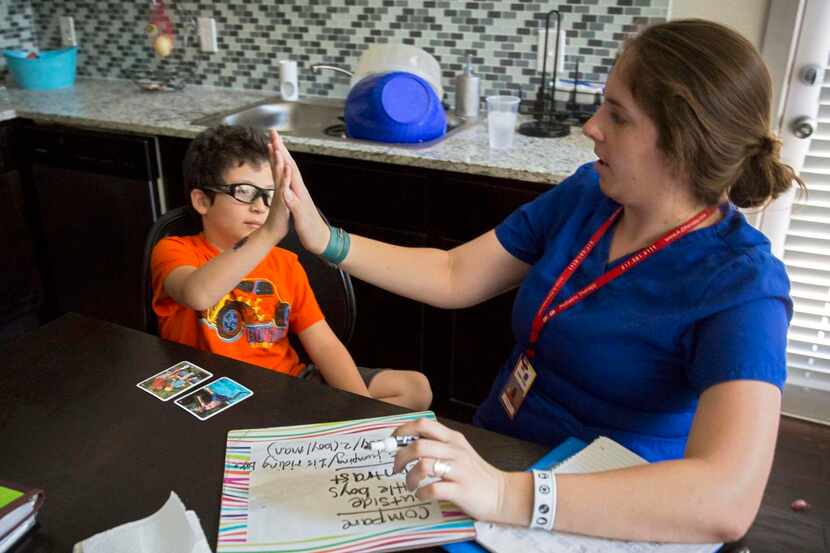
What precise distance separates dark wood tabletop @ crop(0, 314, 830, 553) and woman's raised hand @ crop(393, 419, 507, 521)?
137 millimetres

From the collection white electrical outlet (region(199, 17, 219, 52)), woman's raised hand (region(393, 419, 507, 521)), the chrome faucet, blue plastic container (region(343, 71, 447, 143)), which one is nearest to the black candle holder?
blue plastic container (region(343, 71, 447, 143))

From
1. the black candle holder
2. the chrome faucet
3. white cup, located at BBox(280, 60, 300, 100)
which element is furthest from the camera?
white cup, located at BBox(280, 60, 300, 100)

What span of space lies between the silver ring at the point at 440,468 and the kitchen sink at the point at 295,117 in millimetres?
1842

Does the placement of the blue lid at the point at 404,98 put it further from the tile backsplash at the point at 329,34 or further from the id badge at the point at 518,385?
the id badge at the point at 518,385

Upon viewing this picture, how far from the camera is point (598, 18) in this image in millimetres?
2484

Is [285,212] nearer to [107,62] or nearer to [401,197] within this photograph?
[401,197]

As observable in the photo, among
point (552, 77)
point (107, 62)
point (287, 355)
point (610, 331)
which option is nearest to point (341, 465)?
point (610, 331)

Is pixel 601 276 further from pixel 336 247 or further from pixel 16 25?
pixel 16 25

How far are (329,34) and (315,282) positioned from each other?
1.56 meters

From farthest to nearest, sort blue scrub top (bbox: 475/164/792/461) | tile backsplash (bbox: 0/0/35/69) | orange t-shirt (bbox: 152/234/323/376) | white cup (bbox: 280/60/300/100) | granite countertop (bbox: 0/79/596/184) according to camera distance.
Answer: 1. tile backsplash (bbox: 0/0/35/69)
2. white cup (bbox: 280/60/300/100)
3. granite countertop (bbox: 0/79/596/184)
4. orange t-shirt (bbox: 152/234/323/376)
5. blue scrub top (bbox: 475/164/792/461)

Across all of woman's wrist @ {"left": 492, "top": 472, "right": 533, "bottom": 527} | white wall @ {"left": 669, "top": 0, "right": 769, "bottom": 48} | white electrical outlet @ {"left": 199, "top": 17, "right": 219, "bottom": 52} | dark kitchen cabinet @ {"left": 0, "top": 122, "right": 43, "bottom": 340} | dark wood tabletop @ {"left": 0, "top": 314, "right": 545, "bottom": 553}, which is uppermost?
white wall @ {"left": 669, "top": 0, "right": 769, "bottom": 48}

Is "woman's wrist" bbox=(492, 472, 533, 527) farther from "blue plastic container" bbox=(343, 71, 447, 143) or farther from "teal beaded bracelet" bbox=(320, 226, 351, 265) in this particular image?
"blue plastic container" bbox=(343, 71, 447, 143)

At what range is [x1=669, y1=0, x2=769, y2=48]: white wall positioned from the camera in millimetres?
2279

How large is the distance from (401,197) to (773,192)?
126 centimetres
